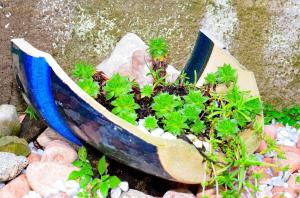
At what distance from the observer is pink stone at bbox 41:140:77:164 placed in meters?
1.69

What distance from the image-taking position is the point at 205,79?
1755mm

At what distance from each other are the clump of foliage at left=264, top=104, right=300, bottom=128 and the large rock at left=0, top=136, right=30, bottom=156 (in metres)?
0.88

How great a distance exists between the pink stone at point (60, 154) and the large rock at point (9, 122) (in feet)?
0.84

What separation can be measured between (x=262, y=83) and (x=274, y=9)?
284 mm

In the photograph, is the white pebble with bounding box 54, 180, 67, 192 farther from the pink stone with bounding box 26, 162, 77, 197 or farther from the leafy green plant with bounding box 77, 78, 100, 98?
the leafy green plant with bounding box 77, 78, 100, 98

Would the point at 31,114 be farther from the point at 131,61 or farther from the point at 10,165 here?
the point at 131,61

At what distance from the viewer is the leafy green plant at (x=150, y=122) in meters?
1.57

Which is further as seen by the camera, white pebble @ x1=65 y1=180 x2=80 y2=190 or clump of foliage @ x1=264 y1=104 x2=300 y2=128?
clump of foliage @ x1=264 y1=104 x2=300 y2=128

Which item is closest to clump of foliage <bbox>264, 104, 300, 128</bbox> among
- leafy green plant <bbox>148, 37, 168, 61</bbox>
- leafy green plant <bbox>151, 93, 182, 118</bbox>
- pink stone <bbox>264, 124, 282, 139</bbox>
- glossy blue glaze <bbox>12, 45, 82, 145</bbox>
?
pink stone <bbox>264, 124, 282, 139</bbox>

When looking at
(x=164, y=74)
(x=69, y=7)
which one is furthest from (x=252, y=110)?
(x=69, y=7)

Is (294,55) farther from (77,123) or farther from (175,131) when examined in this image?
(77,123)

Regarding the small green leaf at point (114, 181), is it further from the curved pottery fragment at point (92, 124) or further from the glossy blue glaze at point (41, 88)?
the glossy blue glaze at point (41, 88)

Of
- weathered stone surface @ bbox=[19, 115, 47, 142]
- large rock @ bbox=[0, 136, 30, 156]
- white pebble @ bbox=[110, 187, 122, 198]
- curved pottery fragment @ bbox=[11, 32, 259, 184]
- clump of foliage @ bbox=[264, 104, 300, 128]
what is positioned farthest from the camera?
clump of foliage @ bbox=[264, 104, 300, 128]

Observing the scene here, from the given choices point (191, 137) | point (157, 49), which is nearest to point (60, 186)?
point (191, 137)
